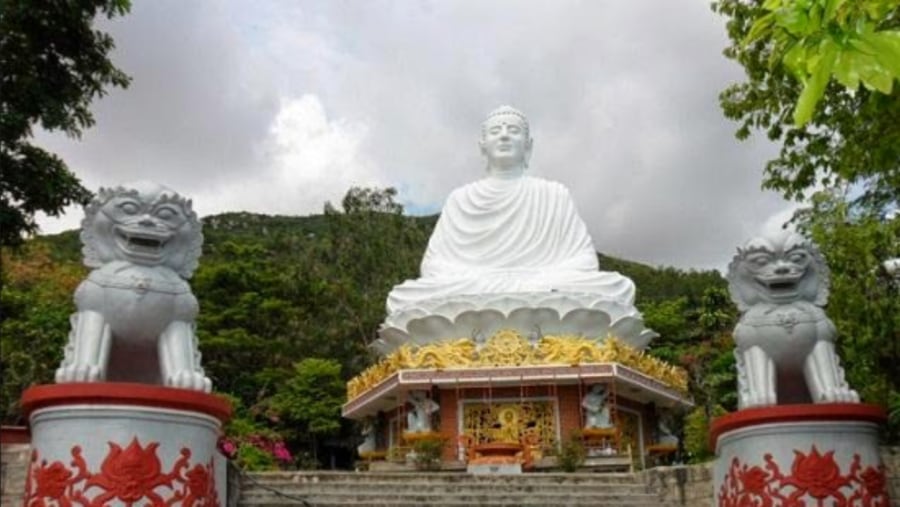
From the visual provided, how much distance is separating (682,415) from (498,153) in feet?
19.3

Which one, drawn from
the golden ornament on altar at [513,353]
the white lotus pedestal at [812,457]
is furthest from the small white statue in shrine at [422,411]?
the white lotus pedestal at [812,457]

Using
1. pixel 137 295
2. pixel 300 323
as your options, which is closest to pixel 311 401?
pixel 300 323

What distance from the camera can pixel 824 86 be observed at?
374cm

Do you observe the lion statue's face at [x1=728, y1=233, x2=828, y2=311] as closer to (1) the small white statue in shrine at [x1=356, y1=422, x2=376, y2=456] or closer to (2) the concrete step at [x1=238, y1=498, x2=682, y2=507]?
(2) the concrete step at [x1=238, y1=498, x2=682, y2=507]

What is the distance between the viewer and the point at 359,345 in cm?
2998

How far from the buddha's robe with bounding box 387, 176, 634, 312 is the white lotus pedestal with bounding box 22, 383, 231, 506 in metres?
11.1

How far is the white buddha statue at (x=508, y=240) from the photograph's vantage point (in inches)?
695

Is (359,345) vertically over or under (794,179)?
over

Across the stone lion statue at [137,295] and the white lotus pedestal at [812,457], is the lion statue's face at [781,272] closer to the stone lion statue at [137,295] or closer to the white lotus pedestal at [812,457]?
the white lotus pedestal at [812,457]

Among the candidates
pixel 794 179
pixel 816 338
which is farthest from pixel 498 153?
pixel 816 338

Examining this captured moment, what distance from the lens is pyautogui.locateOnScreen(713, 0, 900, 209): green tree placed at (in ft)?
12.2

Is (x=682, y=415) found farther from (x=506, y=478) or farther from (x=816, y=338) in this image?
(x=816, y=338)

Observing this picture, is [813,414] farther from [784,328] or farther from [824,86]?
[824,86]

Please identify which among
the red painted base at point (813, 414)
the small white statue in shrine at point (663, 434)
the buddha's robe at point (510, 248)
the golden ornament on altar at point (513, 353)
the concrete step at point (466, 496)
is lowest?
the concrete step at point (466, 496)
